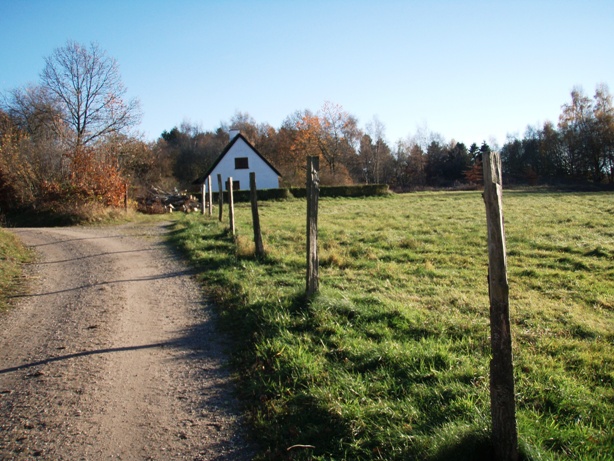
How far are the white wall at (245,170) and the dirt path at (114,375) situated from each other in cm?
3922

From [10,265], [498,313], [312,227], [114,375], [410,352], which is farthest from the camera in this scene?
[10,265]

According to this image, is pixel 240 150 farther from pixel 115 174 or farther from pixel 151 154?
pixel 115 174

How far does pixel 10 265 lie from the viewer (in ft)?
32.8

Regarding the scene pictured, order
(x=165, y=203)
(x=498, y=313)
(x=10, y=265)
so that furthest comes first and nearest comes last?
(x=165, y=203), (x=10, y=265), (x=498, y=313)

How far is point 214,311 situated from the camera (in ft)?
23.3

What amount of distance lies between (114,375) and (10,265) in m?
6.81

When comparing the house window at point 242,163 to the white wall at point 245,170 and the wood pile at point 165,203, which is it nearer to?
the white wall at point 245,170

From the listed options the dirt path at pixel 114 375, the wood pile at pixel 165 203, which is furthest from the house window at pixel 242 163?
the dirt path at pixel 114 375

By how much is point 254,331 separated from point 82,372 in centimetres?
198

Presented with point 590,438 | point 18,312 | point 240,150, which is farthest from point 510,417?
point 240,150

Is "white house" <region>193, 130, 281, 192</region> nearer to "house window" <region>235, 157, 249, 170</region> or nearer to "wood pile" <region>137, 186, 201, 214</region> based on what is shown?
"house window" <region>235, 157, 249, 170</region>

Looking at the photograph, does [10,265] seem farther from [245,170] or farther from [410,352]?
[245,170]

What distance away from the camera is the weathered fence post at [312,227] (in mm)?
6766

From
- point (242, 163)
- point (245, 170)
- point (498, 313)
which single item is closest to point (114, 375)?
point (498, 313)
